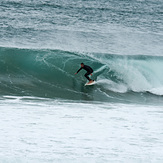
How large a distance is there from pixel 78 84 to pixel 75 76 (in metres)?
0.79

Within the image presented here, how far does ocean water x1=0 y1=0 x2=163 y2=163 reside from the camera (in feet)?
22.1

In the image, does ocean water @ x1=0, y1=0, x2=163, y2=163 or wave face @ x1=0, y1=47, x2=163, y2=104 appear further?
wave face @ x1=0, y1=47, x2=163, y2=104

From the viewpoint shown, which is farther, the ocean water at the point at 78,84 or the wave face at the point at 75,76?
the wave face at the point at 75,76

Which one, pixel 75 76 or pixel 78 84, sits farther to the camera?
pixel 75 76

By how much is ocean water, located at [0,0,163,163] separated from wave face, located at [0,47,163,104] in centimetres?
4

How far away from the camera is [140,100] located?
11.3 m

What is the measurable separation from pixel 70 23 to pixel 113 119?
49.6 feet

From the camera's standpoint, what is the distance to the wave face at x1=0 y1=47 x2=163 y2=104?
11.3 meters

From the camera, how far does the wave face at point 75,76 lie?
11.3m

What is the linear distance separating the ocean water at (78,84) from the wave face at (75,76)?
38mm

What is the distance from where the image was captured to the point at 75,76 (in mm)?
13102

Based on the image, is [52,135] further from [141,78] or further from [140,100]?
[141,78]

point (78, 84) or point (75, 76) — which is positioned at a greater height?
point (75, 76)

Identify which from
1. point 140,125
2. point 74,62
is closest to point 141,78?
point 74,62
